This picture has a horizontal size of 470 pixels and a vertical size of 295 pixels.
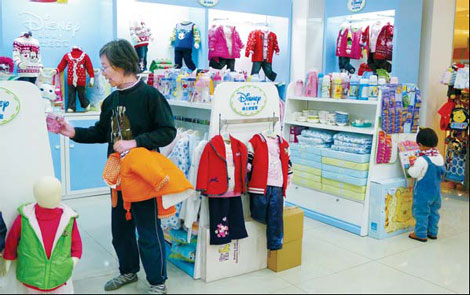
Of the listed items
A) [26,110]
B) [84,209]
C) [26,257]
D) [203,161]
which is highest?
[26,110]

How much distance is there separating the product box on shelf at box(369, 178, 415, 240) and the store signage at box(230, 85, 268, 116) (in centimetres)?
140

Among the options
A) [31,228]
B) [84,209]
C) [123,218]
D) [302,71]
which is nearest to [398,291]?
[123,218]

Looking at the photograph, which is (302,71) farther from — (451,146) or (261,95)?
(261,95)

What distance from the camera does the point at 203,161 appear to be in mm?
3031

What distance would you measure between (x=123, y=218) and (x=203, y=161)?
61 centimetres

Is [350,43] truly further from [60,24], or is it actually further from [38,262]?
[38,262]

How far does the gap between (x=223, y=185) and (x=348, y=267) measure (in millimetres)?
1148

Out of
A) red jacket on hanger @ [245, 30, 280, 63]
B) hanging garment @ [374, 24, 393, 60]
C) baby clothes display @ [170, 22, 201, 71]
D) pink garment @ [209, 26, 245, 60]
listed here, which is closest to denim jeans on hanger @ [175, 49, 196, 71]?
baby clothes display @ [170, 22, 201, 71]

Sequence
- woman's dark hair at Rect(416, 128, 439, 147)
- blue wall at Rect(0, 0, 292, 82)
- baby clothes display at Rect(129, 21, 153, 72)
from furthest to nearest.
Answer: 1. baby clothes display at Rect(129, 21, 153, 72)
2. blue wall at Rect(0, 0, 292, 82)
3. woman's dark hair at Rect(416, 128, 439, 147)

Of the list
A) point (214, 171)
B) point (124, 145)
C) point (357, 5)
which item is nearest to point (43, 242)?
point (124, 145)

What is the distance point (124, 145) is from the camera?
2.62 m

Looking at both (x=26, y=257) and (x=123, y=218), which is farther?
(x=123, y=218)

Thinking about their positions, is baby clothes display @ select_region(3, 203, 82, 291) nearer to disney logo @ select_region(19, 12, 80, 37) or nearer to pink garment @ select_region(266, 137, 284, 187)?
pink garment @ select_region(266, 137, 284, 187)

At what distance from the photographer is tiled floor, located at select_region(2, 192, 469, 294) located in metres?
3.00
